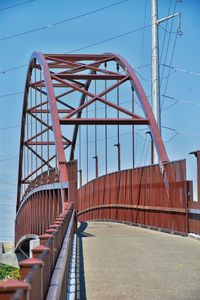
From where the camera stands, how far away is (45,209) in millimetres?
28734

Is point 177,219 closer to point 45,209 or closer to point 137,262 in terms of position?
point 137,262

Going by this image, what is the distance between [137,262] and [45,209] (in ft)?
58.3

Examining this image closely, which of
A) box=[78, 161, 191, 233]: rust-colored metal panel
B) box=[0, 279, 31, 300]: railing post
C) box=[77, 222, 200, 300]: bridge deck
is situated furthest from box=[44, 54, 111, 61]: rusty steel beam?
box=[0, 279, 31, 300]: railing post

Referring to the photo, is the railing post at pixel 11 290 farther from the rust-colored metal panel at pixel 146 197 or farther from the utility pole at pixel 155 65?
the utility pole at pixel 155 65

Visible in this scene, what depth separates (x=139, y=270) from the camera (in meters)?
10.2

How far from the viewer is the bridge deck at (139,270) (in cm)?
809

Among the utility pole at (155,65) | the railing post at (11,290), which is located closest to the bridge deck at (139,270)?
the railing post at (11,290)

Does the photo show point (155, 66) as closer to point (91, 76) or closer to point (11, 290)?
point (91, 76)

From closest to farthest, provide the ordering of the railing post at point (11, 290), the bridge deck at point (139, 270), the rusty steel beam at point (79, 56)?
the railing post at point (11, 290) → the bridge deck at point (139, 270) → the rusty steel beam at point (79, 56)

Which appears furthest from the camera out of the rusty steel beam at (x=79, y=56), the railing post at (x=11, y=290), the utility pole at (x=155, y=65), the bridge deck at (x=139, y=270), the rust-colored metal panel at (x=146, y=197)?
the rusty steel beam at (x=79, y=56)

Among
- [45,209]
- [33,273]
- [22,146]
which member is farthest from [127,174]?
[22,146]

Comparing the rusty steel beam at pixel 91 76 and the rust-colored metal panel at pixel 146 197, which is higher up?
the rusty steel beam at pixel 91 76

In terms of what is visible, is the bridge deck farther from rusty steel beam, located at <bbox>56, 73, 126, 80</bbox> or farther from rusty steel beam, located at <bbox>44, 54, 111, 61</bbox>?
rusty steel beam, located at <bbox>44, 54, 111, 61</bbox>

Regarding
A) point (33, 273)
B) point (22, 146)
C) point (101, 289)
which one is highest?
point (22, 146)
